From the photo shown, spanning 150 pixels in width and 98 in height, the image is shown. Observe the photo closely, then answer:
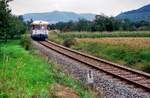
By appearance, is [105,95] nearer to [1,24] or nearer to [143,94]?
[143,94]

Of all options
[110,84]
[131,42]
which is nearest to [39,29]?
[131,42]

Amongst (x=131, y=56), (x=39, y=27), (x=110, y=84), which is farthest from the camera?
(x=39, y=27)

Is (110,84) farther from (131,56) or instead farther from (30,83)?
(131,56)

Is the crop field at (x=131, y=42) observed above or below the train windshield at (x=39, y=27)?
below

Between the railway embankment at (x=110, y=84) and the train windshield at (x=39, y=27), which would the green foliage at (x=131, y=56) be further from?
the train windshield at (x=39, y=27)

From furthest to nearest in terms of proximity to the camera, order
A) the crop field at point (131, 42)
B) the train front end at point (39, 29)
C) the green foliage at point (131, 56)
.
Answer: the train front end at point (39, 29) < the crop field at point (131, 42) < the green foliage at point (131, 56)

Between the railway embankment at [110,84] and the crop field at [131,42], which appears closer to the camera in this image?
the railway embankment at [110,84]

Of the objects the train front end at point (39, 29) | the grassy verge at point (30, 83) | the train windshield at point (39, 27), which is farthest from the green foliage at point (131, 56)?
the train windshield at point (39, 27)

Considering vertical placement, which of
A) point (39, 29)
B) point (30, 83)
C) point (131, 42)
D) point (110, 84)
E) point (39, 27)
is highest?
point (30, 83)

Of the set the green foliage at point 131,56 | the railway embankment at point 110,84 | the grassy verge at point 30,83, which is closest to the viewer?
the grassy verge at point 30,83

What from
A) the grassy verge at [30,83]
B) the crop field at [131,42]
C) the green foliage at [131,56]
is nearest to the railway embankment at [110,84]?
the grassy verge at [30,83]

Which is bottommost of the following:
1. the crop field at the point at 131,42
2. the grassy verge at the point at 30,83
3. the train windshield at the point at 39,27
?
the crop field at the point at 131,42

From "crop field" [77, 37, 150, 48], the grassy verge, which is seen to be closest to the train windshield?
"crop field" [77, 37, 150, 48]

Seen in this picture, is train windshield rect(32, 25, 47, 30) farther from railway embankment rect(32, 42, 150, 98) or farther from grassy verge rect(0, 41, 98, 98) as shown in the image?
grassy verge rect(0, 41, 98, 98)
